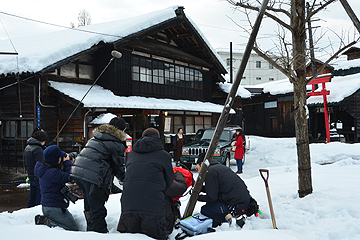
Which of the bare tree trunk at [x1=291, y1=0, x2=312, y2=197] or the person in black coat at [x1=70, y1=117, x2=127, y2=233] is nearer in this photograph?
the person in black coat at [x1=70, y1=117, x2=127, y2=233]

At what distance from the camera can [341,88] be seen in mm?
20859

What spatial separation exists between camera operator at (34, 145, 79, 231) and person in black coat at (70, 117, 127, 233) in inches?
16.1

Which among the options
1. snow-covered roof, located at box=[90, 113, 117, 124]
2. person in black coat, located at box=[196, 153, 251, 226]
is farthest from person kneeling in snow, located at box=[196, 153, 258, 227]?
snow-covered roof, located at box=[90, 113, 117, 124]

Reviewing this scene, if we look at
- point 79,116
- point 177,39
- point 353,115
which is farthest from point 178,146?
point 353,115

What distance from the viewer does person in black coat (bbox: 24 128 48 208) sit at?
6094 millimetres

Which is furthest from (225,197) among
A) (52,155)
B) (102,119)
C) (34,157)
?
(102,119)

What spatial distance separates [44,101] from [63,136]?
5.69 ft

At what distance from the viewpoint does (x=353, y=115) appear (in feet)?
67.4

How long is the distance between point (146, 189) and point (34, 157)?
3814 mm

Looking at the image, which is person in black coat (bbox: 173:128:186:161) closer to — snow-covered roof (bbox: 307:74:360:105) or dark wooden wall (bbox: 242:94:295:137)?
snow-covered roof (bbox: 307:74:360:105)

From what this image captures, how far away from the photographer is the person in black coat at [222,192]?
4.47 m

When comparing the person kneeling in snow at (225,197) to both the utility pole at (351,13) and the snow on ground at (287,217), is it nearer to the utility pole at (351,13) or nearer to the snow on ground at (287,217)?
the snow on ground at (287,217)

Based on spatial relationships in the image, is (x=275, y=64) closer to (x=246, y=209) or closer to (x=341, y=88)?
(x=246, y=209)

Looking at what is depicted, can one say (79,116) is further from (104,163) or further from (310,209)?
(310,209)
